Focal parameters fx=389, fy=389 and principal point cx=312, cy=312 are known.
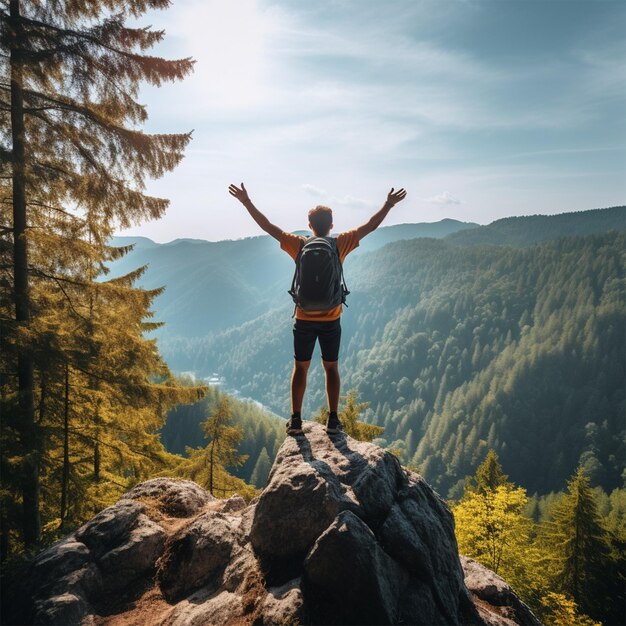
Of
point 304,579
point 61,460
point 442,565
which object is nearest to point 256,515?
point 304,579

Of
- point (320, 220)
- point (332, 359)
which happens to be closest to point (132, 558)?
point (332, 359)

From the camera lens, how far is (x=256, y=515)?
5566 mm

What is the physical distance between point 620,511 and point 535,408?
7408 cm

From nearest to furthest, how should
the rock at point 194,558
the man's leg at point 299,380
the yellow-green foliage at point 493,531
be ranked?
1. the rock at point 194,558
2. the man's leg at point 299,380
3. the yellow-green foliage at point 493,531

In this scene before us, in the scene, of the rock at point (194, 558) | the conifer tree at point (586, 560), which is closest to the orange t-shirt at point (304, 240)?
the rock at point (194, 558)

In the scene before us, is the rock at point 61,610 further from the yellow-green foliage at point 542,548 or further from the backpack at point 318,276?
the yellow-green foliage at point 542,548

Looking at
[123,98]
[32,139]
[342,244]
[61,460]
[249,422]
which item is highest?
[123,98]

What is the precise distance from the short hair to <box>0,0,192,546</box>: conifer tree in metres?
4.50

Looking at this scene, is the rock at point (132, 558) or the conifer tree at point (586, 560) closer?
the rock at point (132, 558)

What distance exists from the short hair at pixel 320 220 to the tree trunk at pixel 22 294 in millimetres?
5652

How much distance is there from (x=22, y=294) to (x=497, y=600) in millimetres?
10581

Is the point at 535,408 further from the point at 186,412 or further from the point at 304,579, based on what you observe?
the point at 304,579

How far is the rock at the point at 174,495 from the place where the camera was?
24.0 feet

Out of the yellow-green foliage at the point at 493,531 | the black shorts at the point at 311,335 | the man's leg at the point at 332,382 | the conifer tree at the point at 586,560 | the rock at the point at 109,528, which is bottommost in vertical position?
the conifer tree at the point at 586,560
